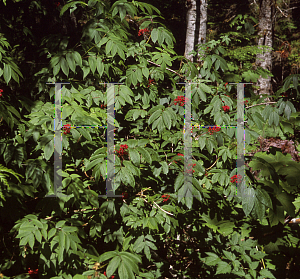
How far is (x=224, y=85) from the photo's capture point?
7.75 ft

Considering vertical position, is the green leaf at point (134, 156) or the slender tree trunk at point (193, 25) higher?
the slender tree trunk at point (193, 25)

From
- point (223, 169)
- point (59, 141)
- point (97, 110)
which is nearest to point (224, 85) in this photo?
point (223, 169)

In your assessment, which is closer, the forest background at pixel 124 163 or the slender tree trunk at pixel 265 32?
the forest background at pixel 124 163

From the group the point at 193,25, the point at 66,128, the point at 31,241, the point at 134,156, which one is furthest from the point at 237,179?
the point at 193,25

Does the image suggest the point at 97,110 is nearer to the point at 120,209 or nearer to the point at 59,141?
the point at 59,141

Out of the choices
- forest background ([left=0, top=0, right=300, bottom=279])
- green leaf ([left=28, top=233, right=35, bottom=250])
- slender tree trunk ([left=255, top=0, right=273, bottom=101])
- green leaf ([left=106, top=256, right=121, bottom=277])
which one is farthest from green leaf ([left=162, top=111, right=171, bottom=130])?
slender tree trunk ([left=255, top=0, right=273, bottom=101])

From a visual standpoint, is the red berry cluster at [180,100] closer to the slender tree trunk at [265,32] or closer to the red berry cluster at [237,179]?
the red berry cluster at [237,179]

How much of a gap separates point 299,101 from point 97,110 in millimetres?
1619

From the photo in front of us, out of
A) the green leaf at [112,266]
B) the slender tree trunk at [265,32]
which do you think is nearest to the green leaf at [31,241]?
the green leaf at [112,266]

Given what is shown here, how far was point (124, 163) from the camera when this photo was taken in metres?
1.52

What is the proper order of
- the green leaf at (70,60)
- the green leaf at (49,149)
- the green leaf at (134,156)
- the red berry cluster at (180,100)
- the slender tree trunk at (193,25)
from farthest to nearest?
the slender tree trunk at (193,25)
the red berry cluster at (180,100)
the green leaf at (70,60)
the green leaf at (134,156)
the green leaf at (49,149)

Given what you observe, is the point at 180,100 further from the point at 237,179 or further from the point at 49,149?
the point at 49,149

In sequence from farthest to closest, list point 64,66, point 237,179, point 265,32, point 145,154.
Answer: point 265,32 < point 237,179 < point 64,66 < point 145,154

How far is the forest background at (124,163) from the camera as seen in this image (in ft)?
5.13
